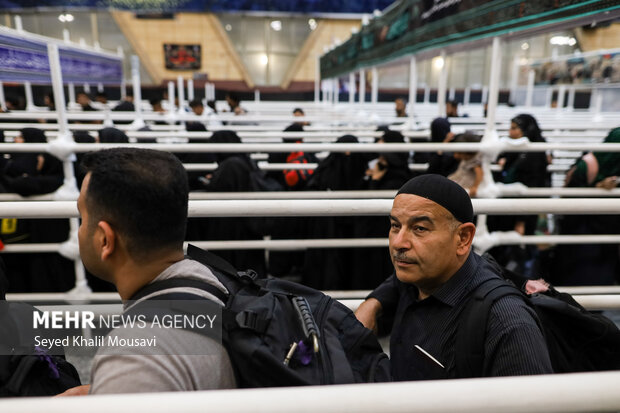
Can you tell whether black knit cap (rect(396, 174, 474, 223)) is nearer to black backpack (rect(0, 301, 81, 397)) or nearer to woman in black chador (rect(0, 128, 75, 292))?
black backpack (rect(0, 301, 81, 397))

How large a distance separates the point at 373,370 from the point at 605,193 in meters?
2.47

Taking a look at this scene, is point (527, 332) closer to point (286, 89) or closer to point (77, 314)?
point (77, 314)

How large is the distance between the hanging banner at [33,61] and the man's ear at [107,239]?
470 cm

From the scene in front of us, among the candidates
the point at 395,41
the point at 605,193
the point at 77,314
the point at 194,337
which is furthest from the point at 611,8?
the point at 395,41

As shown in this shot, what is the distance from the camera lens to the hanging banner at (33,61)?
4.71 m

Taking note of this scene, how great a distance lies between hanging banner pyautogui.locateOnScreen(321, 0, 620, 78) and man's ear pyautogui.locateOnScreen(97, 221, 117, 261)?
101 inches

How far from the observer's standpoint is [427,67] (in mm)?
19031

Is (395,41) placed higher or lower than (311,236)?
higher

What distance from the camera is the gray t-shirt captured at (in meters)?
0.72

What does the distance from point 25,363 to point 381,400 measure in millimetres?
793

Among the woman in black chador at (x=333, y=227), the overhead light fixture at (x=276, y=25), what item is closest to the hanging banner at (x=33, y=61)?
the woman in black chador at (x=333, y=227)

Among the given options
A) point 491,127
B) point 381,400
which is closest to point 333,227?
point 491,127

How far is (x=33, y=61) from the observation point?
18.1 feet

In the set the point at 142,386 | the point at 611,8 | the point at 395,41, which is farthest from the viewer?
the point at 395,41
